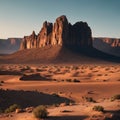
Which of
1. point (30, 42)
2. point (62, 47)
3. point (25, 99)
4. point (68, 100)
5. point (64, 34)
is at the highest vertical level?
point (64, 34)

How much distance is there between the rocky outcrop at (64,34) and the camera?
523ft

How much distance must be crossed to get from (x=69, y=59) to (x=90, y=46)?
68.7ft

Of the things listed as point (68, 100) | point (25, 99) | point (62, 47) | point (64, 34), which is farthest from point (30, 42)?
point (25, 99)

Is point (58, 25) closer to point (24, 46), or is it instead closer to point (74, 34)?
point (74, 34)

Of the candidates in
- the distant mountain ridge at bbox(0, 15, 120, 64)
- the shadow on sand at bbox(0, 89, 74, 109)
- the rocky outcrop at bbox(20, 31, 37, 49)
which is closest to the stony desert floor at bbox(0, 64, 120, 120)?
the shadow on sand at bbox(0, 89, 74, 109)

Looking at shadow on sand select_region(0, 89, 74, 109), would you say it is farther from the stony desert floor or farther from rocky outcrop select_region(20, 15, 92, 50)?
rocky outcrop select_region(20, 15, 92, 50)

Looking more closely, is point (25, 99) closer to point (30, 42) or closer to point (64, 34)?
point (64, 34)

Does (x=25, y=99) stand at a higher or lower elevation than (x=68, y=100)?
higher

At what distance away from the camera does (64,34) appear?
159 meters

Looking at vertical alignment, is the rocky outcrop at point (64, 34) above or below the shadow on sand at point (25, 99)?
above

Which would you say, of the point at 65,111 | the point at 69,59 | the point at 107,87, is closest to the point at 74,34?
the point at 69,59

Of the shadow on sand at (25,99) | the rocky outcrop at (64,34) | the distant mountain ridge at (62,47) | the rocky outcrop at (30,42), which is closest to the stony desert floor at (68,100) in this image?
the shadow on sand at (25,99)

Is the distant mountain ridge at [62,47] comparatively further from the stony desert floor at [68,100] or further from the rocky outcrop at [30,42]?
the stony desert floor at [68,100]

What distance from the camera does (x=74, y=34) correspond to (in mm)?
164250
